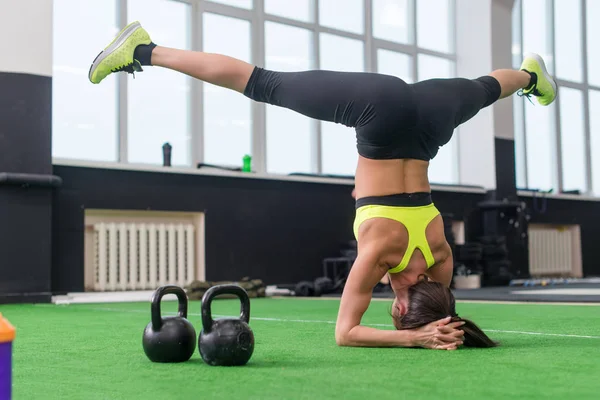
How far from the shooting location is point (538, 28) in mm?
11289

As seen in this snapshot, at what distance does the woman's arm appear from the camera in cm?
248

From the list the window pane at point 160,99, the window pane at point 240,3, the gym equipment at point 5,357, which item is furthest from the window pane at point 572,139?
the gym equipment at point 5,357

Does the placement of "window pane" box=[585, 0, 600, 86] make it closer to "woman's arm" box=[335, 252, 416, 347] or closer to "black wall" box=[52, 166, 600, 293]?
"black wall" box=[52, 166, 600, 293]

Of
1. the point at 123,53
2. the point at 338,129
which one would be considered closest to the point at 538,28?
the point at 338,129

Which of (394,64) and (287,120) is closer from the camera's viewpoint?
(287,120)

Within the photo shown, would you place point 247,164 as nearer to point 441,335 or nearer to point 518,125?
point 518,125

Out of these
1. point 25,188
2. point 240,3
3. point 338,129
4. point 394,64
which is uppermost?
point 240,3

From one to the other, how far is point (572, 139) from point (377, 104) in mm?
9856

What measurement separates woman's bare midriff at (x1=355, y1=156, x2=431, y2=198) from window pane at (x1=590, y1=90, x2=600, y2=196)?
10.0 meters

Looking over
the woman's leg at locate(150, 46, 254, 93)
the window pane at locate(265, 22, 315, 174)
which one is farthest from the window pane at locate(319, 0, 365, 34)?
the woman's leg at locate(150, 46, 254, 93)

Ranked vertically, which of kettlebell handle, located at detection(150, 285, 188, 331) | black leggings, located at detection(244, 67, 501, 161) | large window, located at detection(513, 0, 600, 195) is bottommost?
kettlebell handle, located at detection(150, 285, 188, 331)

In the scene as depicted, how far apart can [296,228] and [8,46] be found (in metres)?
3.39

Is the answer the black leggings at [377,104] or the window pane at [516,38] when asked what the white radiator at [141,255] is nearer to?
the black leggings at [377,104]

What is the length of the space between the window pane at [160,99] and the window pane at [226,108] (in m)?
0.23
